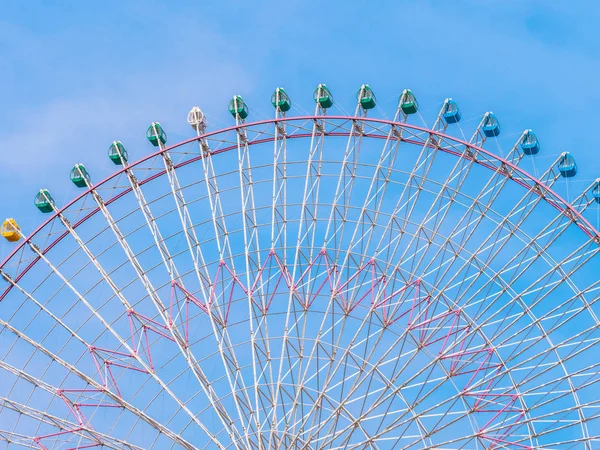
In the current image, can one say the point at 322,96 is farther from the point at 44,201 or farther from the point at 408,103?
the point at 44,201

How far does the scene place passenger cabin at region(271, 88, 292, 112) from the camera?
84375mm

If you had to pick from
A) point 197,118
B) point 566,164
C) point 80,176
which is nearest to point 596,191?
point 566,164

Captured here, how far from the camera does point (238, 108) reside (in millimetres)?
85250

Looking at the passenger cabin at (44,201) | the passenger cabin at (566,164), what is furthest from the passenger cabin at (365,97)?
the passenger cabin at (44,201)

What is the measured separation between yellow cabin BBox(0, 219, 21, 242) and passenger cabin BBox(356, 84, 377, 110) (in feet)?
67.7

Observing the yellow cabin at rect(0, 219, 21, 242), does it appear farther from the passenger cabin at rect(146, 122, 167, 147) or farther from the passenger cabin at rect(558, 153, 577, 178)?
the passenger cabin at rect(558, 153, 577, 178)

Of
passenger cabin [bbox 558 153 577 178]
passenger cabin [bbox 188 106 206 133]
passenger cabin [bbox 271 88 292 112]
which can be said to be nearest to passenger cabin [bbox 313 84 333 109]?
passenger cabin [bbox 271 88 292 112]

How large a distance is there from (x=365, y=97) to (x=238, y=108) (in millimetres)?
7315

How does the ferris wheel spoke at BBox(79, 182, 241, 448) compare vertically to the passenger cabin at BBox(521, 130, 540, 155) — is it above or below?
below

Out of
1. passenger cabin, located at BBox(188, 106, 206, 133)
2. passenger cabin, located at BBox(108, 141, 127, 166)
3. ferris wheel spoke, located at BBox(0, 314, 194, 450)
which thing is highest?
passenger cabin, located at BBox(188, 106, 206, 133)

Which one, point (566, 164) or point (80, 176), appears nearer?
point (566, 164)

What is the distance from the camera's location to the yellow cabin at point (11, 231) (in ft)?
279

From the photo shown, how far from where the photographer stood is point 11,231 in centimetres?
8512

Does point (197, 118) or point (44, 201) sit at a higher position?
point (197, 118)
